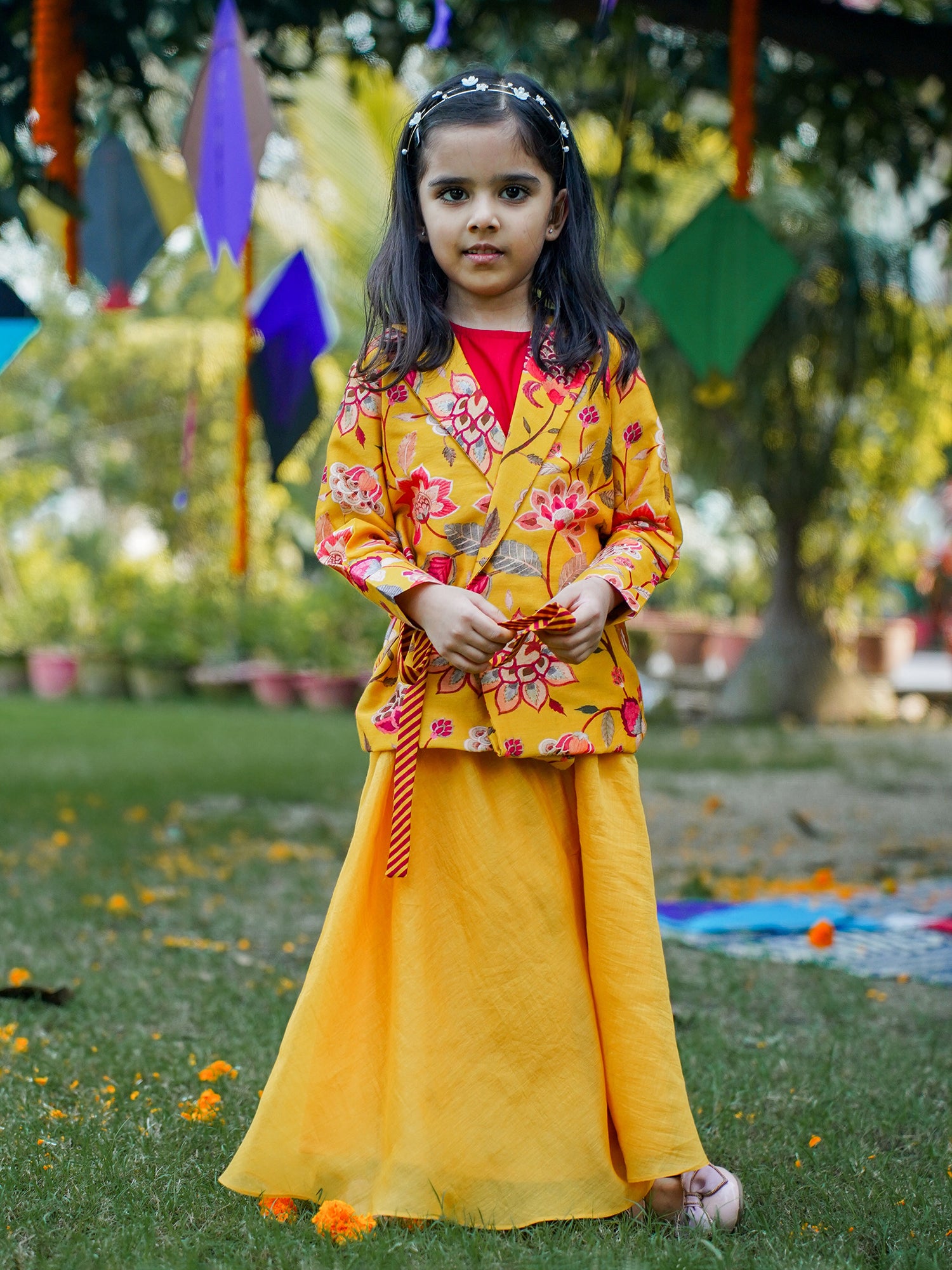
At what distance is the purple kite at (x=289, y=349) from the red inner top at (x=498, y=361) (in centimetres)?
281

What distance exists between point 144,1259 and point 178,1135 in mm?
469

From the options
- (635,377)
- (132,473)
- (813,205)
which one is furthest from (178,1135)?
(132,473)

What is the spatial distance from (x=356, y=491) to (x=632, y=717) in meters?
0.51

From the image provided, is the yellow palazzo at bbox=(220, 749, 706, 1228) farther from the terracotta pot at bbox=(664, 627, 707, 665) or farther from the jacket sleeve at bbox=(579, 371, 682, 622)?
the terracotta pot at bbox=(664, 627, 707, 665)

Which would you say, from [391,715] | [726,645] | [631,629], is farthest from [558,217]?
[726,645]

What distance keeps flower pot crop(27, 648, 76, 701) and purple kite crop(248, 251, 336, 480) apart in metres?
8.88

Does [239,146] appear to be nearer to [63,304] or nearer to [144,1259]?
[144,1259]

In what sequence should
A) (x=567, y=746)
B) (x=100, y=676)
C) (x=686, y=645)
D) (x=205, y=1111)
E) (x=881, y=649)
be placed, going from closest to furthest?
(x=567, y=746) → (x=205, y=1111) → (x=100, y=676) → (x=881, y=649) → (x=686, y=645)

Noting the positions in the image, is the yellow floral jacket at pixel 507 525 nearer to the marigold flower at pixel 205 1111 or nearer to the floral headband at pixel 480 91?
the floral headband at pixel 480 91

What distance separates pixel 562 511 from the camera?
6.42ft

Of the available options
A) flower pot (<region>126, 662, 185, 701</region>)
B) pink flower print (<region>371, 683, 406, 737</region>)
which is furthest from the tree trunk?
pink flower print (<region>371, 683, 406, 737</region>)

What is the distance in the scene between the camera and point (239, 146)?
3811 mm

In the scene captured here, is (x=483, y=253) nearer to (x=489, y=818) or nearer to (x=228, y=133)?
(x=489, y=818)

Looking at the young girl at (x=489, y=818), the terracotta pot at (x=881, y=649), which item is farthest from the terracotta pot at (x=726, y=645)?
the young girl at (x=489, y=818)
